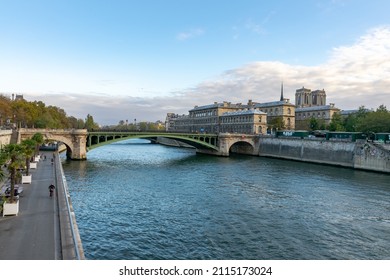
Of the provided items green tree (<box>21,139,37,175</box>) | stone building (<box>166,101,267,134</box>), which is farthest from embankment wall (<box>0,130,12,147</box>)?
stone building (<box>166,101,267,134</box>)

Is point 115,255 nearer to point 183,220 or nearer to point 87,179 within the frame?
point 183,220

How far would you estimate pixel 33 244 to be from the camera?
15.8 metres

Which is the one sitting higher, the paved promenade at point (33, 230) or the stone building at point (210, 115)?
the stone building at point (210, 115)

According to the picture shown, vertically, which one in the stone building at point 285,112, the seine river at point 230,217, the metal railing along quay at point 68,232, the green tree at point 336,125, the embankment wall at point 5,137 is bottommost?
the seine river at point 230,217

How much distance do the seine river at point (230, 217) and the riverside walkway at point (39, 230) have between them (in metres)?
2.30

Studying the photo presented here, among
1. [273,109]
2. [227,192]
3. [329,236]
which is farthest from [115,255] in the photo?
[273,109]

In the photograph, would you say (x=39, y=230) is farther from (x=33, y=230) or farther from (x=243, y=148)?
(x=243, y=148)

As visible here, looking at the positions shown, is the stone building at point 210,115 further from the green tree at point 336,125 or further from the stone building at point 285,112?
the green tree at point 336,125

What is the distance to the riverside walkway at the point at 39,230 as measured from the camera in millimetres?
14750

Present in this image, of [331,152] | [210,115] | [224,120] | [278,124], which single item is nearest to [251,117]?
[278,124]

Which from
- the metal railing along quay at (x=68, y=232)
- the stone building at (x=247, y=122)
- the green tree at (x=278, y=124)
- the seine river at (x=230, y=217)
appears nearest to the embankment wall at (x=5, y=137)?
the seine river at (x=230, y=217)

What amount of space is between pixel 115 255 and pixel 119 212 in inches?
376

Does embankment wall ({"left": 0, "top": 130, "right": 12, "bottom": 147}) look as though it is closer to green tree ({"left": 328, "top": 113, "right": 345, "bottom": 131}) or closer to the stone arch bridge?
the stone arch bridge

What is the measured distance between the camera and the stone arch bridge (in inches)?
2689
